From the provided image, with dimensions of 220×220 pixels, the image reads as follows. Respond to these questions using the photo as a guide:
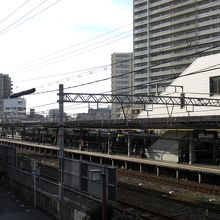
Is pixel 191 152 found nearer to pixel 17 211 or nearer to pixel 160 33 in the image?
pixel 17 211

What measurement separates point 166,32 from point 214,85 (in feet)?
259

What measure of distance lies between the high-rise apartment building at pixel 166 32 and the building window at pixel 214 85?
67.6m

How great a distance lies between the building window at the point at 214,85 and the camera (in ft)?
133

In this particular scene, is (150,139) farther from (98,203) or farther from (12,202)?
(98,203)

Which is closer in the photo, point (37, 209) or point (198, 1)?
point (37, 209)

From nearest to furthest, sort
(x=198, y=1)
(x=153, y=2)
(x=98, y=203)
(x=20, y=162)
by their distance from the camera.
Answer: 1. (x=98, y=203)
2. (x=20, y=162)
3. (x=198, y=1)
4. (x=153, y=2)

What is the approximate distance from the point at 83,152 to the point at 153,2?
264ft

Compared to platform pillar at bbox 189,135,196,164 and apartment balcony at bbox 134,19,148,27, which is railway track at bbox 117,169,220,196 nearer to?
platform pillar at bbox 189,135,196,164

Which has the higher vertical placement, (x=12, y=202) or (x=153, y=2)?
(x=153, y=2)

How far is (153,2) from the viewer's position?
119m

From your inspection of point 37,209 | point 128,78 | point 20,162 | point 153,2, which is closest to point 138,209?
point 37,209

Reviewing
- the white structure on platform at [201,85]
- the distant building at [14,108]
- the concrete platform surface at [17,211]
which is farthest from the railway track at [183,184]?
the distant building at [14,108]

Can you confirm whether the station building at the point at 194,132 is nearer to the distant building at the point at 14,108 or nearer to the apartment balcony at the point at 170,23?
the distant building at the point at 14,108

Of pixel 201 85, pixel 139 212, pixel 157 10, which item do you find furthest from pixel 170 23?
pixel 139 212
